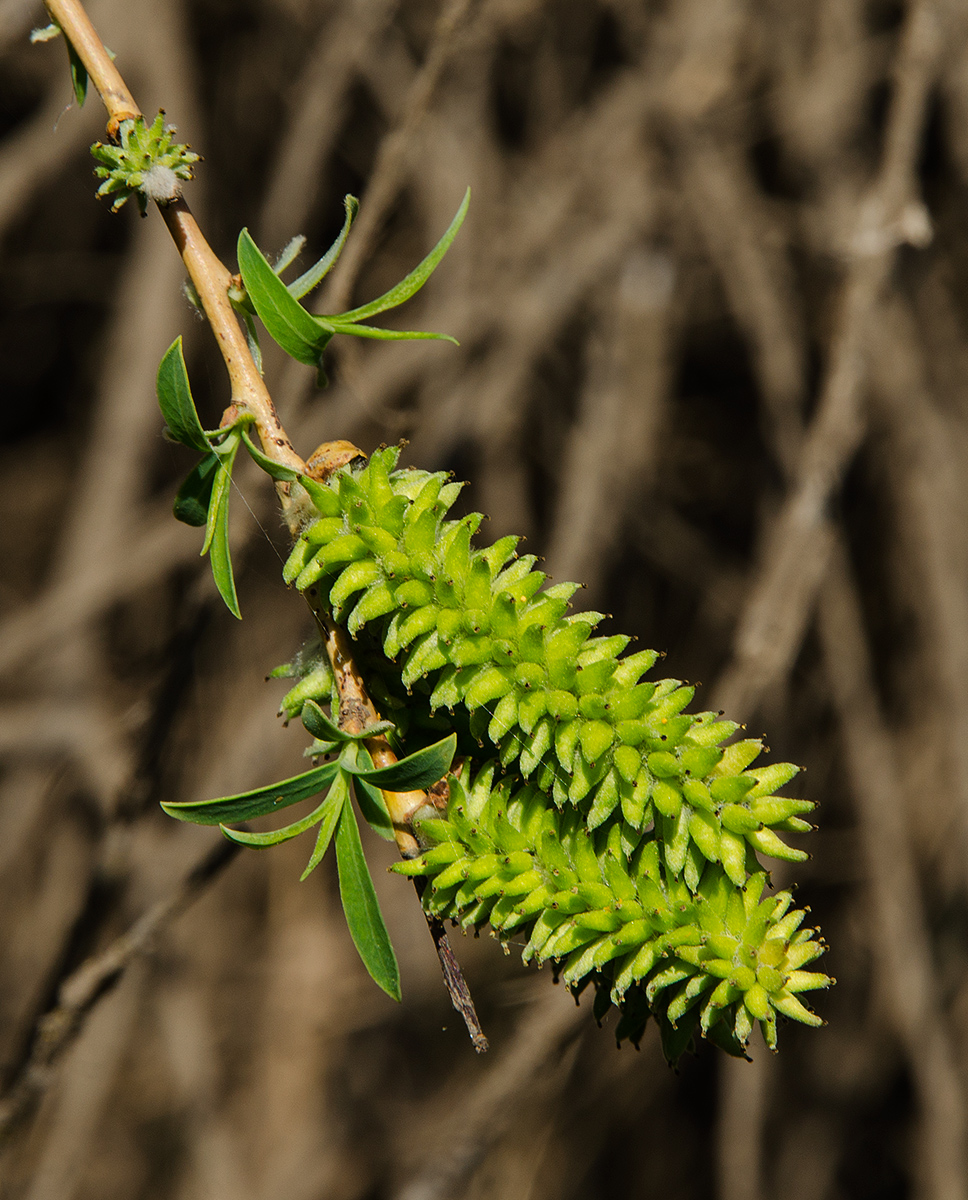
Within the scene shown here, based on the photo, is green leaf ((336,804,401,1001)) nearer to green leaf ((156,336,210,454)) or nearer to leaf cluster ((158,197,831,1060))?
leaf cluster ((158,197,831,1060))

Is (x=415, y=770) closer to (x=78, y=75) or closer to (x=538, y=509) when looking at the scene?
(x=78, y=75)

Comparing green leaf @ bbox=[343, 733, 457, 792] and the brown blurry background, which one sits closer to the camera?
green leaf @ bbox=[343, 733, 457, 792]

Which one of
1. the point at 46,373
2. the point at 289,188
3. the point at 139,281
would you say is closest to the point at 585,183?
the point at 289,188

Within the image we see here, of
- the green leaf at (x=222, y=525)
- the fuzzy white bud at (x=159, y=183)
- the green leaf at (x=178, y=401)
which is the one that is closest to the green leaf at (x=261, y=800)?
the green leaf at (x=222, y=525)

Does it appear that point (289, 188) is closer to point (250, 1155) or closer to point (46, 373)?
point (46, 373)

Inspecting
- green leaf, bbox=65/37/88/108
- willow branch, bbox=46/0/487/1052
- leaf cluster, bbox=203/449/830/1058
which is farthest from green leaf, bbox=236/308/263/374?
green leaf, bbox=65/37/88/108

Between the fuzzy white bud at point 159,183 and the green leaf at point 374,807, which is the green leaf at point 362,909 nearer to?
the green leaf at point 374,807

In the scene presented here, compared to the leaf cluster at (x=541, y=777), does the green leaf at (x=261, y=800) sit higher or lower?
lower
